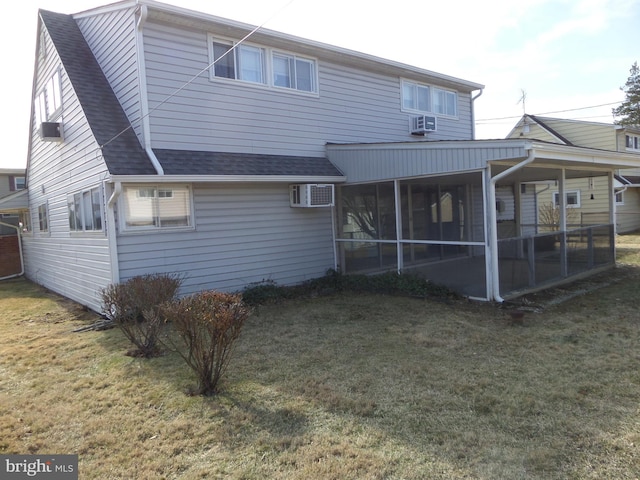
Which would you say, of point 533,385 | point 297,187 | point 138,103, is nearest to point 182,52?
point 138,103

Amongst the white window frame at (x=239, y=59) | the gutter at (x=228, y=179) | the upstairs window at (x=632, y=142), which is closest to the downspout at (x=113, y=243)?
the gutter at (x=228, y=179)

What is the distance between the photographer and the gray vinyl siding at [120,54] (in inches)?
301

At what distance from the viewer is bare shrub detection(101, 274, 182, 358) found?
5543mm

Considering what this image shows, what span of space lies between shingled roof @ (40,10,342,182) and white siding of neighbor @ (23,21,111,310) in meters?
0.30

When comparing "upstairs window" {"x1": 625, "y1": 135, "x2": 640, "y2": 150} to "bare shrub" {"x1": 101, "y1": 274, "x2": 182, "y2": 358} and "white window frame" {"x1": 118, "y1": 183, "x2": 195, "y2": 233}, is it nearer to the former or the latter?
"white window frame" {"x1": 118, "y1": 183, "x2": 195, "y2": 233}

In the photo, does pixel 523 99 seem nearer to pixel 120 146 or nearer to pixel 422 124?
pixel 422 124

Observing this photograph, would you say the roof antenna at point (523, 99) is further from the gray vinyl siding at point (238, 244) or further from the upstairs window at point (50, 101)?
the upstairs window at point (50, 101)

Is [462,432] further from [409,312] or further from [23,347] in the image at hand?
[23,347]

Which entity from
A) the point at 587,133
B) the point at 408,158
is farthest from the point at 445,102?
the point at 587,133

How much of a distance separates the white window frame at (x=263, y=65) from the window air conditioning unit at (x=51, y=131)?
366 cm

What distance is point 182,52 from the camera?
26.2 feet

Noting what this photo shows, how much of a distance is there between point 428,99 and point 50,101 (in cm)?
947

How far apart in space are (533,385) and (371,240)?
5763 mm

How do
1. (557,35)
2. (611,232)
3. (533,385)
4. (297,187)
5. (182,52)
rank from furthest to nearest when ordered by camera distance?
(557,35) < (611,232) < (297,187) < (182,52) < (533,385)
